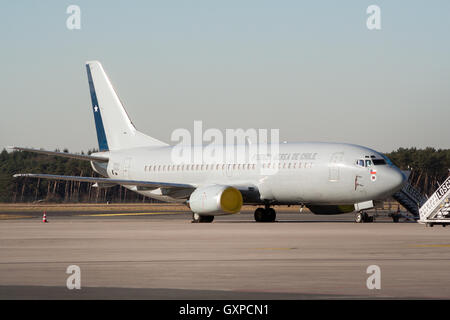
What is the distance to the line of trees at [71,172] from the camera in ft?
474

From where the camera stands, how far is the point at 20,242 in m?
26.3

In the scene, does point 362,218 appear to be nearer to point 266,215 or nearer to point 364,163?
point 364,163

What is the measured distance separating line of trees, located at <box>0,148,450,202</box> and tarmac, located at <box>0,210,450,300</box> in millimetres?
106589

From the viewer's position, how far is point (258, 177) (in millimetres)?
44438

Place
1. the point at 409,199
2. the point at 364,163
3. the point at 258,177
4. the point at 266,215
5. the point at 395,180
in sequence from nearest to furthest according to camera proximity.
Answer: the point at 395,180, the point at 364,163, the point at 258,177, the point at 266,215, the point at 409,199

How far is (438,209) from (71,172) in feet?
429

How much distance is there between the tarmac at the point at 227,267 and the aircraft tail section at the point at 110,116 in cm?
2665

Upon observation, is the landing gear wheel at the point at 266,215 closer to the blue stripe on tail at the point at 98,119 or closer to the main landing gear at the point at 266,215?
the main landing gear at the point at 266,215

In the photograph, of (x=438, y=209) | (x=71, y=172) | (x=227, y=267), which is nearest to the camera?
(x=227, y=267)

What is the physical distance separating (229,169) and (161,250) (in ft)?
79.3

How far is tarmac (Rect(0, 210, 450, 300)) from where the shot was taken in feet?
42.4

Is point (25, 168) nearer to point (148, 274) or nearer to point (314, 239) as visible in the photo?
point (314, 239)
